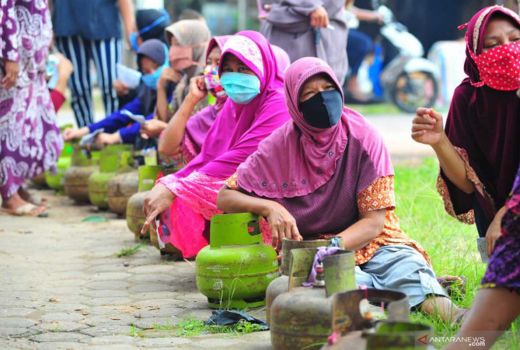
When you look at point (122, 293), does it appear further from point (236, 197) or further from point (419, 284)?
point (419, 284)

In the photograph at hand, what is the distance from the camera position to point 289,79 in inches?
177

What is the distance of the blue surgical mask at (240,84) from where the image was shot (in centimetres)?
526

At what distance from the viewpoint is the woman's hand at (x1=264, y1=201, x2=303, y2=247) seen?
4395 mm

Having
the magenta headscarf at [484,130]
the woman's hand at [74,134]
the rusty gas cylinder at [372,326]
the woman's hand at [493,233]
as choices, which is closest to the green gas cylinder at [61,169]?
the woman's hand at [74,134]

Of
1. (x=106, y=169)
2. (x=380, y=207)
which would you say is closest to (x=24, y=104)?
(x=106, y=169)

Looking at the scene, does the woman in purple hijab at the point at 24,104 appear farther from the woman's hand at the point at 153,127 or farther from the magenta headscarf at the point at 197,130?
the magenta headscarf at the point at 197,130

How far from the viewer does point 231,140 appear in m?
5.54

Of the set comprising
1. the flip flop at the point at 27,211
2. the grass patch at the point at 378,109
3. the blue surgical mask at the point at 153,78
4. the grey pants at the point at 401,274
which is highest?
the blue surgical mask at the point at 153,78

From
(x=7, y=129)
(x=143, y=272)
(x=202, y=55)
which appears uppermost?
(x=202, y=55)

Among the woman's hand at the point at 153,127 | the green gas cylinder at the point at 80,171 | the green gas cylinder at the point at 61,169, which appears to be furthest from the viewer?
the green gas cylinder at the point at 61,169

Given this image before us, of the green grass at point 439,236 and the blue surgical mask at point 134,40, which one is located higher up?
the blue surgical mask at point 134,40

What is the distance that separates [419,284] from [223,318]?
2.83ft

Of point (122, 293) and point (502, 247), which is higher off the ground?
point (502, 247)

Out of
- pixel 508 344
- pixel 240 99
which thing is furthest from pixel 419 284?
pixel 240 99
